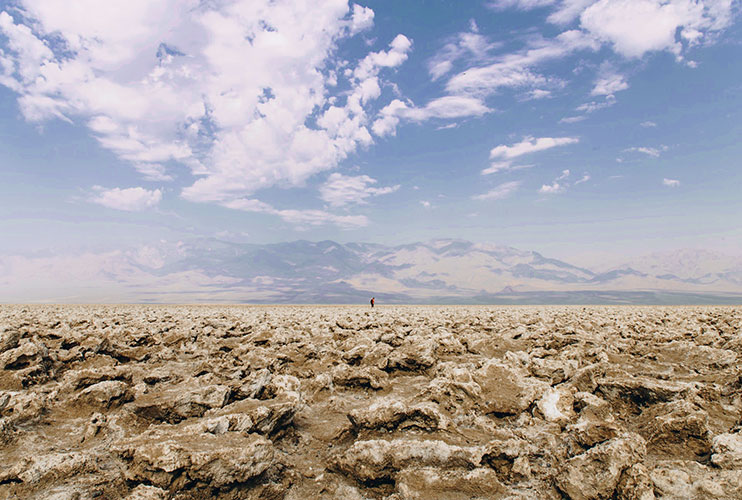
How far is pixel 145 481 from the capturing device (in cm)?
280

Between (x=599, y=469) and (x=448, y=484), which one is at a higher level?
(x=599, y=469)

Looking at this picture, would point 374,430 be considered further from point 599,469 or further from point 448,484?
point 599,469

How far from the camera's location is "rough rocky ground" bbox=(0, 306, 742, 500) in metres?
2.86

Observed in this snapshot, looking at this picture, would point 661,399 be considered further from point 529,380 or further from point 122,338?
point 122,338

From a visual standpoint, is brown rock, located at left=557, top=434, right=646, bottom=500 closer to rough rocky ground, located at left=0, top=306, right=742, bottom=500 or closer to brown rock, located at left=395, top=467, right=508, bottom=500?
rough rocky ground, located at left=0, top=306, right=742, bottom=500

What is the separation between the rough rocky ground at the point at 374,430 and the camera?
2857 millimetres

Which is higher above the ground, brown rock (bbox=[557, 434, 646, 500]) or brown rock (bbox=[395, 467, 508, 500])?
brown rock (bbox=[557, 434, 646, 500])

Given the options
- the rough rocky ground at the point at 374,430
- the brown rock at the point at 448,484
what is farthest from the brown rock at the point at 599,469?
the brown rock at the point at 448,484

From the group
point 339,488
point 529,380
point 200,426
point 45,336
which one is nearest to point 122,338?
point 45,336

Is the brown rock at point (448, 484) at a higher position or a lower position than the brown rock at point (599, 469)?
lower

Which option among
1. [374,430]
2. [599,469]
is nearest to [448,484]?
[374,430]

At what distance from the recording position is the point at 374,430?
382 cm

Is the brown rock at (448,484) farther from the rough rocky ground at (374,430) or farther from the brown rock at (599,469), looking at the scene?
the brown rock at (599,469)

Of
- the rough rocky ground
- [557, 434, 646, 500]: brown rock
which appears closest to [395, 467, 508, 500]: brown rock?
the rough rocky ground
